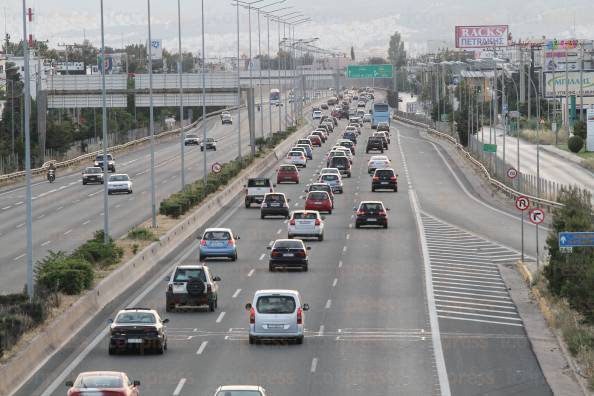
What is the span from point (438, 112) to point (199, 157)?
5183 centimetres

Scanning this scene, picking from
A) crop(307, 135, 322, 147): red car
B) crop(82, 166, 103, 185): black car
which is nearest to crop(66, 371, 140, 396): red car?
crop(82, 166, 103, 185): black car

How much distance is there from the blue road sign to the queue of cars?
637cm

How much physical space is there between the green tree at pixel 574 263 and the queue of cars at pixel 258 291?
259 inches

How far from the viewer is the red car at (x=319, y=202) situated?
7488cm

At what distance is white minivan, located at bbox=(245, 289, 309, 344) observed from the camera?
35656 mm

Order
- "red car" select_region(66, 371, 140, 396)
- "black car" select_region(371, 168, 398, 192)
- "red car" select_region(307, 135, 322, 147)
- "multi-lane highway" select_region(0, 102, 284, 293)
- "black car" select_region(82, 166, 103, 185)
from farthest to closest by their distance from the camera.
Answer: "red car" select_region(307, 135, 322, 147)
"black car" select_region(82, 166, 103, 185)
"black car" select_region(371, 168, 398, 192)
"multi-lane highway" select_region(0, 102, 284, 293)
"red car" select_region(66, 371, 140, 396)

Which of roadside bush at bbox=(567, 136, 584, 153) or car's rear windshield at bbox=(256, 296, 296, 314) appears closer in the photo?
car's rear windshield at bbox=(256, 296, 296, 314)

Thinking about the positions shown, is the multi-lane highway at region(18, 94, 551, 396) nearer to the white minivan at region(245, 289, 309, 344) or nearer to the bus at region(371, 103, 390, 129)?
the white minivan at region(245, 289, 309, 344)

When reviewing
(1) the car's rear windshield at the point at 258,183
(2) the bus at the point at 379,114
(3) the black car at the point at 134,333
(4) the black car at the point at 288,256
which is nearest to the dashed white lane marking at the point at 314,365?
(3) the black car at the point at 134,333

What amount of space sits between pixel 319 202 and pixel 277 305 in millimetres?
39160

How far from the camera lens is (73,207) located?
8050cm

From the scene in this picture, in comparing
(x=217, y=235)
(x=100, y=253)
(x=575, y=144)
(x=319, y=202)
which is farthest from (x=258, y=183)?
(x=575, y=144)

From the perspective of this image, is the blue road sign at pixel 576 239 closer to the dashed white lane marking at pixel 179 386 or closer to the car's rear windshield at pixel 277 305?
the car's rear windshield at pixel 277 305

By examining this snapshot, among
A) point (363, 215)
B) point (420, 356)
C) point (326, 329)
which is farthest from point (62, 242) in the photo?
point (420, 356)
